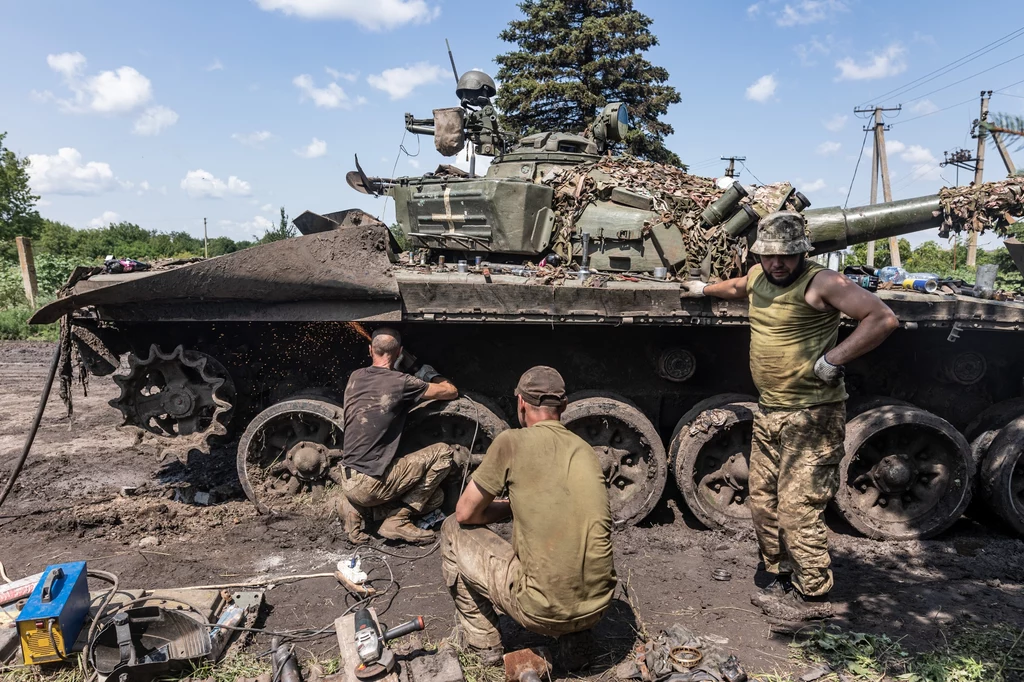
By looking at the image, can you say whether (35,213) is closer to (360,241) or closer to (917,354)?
(360,241)

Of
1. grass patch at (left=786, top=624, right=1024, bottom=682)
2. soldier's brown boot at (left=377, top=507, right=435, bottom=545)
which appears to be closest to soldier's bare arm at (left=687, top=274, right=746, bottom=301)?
grass patch at (left=786, top=624, right=1024, bottom=682)

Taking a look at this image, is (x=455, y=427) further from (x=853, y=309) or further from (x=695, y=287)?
(x=853, y=309)

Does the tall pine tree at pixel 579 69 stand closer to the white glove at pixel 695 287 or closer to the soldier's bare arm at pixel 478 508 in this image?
the white glove at pixel 695 287

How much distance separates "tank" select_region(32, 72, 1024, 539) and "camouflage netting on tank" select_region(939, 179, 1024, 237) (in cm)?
2

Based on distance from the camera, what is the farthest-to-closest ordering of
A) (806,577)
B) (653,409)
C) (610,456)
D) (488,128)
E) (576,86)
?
1. (576,86)
2. (488,128)
3. (653,409)
4. (610,456)
5. (806,577)

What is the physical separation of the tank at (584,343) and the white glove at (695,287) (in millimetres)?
115

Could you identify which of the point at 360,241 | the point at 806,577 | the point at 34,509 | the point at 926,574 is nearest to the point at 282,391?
the point at 360,241

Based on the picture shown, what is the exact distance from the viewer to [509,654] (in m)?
3.52

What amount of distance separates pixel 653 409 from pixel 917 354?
241 cm

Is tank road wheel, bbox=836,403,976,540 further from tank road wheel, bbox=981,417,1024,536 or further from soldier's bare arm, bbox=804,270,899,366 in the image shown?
soldier's bare arm, bbox=804,270,899,366

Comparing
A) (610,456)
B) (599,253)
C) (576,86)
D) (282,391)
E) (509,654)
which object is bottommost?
(509,654)

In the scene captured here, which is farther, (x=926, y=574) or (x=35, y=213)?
(x=35, y=213)

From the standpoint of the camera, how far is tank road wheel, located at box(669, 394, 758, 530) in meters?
5.44

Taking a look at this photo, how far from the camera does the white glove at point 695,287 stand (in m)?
5.00
